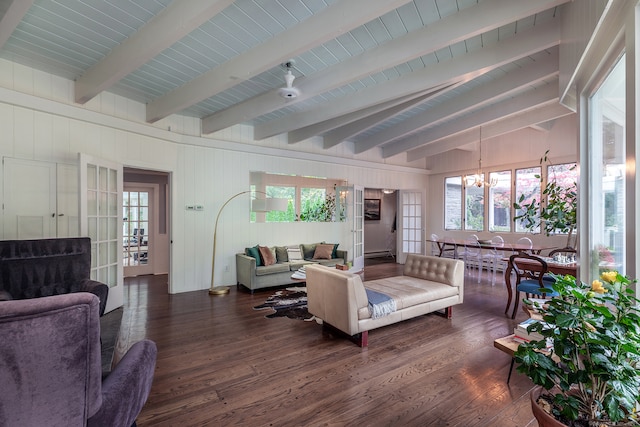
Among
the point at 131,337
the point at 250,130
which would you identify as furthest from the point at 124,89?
the point at 131,337

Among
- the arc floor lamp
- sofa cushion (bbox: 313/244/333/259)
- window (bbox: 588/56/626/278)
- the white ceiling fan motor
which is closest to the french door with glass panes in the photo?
the arc floor lamp

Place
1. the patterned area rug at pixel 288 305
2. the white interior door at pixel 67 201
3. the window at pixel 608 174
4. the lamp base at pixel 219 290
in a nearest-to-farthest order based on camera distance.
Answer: the window at pixel 608 174 → the white interior door at pixel 67 201 → the patterned area rug at pixel 288 305 → the lamp base at pixel 219 290

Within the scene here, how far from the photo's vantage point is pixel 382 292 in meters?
3.66

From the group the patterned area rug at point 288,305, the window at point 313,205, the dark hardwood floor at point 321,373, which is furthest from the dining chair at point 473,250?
the patterned area rug at point 288,305

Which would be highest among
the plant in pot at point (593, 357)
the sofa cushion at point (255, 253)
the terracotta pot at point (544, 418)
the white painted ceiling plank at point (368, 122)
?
the white painted ceiling plank at point (368, 122)

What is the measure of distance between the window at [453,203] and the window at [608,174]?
648 cm

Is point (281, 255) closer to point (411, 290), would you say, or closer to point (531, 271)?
point (411, 290)

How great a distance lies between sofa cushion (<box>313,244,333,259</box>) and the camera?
21.4ft

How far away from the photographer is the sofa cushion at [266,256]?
5688 millimetres

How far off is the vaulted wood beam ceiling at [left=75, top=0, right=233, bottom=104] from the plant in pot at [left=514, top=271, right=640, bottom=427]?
277cm

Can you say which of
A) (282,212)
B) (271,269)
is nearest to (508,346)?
(271,269)

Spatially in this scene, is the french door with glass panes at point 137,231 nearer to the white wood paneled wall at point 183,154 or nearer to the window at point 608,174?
the white wood paneled wall at point 183,154

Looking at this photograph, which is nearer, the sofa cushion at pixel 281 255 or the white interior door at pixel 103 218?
the white interior door at pixel 103 218

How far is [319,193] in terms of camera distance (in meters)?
7.49
